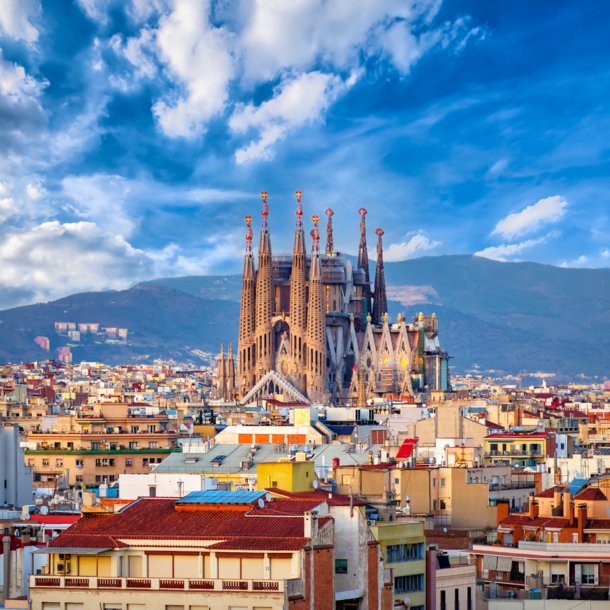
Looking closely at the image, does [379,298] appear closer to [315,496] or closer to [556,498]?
[556,498]

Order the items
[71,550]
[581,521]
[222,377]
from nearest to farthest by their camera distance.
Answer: [71,550] → [581,521] → [222,377]

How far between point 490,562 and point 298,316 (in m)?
115

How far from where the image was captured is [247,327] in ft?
497

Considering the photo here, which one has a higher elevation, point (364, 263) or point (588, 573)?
point (364, 263)

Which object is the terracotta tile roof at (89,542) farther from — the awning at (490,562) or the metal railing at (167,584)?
the awning at (490,562)

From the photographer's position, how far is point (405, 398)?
125 metres

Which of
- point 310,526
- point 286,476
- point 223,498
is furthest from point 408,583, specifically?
point 310,526

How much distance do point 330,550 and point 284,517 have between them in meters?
0.75

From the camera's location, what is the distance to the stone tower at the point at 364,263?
16669 centimetres

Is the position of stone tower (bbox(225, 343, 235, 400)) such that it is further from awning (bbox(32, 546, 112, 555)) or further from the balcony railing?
the balcony railing

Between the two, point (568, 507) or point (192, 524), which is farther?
point (568, 507)

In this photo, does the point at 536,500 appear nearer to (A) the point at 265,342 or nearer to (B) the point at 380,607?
(B) the point at 380,607

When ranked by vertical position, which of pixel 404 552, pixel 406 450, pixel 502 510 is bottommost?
pixel 404 552

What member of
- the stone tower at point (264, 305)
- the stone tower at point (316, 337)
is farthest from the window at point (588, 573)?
the stone tower at point (264, 305)
